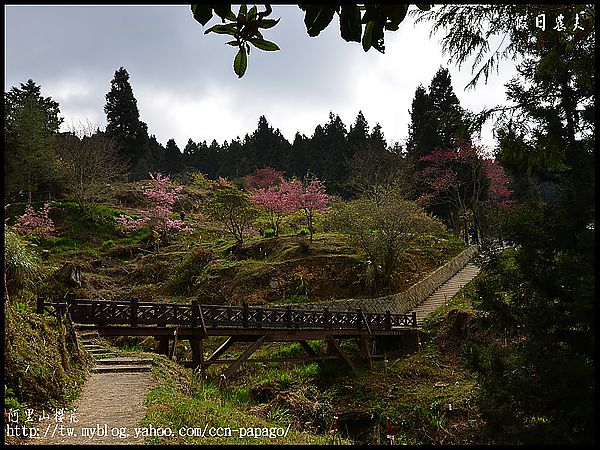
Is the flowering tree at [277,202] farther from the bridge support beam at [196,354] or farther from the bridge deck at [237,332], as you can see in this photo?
the bridge support beam at [196,354]

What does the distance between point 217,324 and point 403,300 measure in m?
11.1

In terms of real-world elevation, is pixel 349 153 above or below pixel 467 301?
above

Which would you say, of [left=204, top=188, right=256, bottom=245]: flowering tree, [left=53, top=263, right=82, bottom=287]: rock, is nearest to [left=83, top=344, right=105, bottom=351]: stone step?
[left=53, top=263, right=82, bottom=287]: rock

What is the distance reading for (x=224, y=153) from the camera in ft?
236

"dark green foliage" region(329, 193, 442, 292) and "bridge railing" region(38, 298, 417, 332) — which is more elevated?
"dark green foliage" region(329, 193, 442, 292)

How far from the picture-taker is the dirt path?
4.73 m

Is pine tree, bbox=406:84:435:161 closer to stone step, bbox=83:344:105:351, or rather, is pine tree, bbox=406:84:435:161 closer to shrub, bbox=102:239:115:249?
shrub, bbox=102:239:115:249

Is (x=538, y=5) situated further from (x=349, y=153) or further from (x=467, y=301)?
(x=349, y=153)

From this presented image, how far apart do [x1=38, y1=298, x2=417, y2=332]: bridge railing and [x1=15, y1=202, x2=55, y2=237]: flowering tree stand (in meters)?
17.6

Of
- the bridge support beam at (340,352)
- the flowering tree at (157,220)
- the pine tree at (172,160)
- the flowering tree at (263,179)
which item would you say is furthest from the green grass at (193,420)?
the pine tree at (172,160)

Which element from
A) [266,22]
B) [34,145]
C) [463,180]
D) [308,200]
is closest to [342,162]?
[463,180]

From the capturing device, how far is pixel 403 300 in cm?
2098

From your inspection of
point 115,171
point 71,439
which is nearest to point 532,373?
point 71,439

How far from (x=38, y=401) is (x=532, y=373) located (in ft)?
21.4
